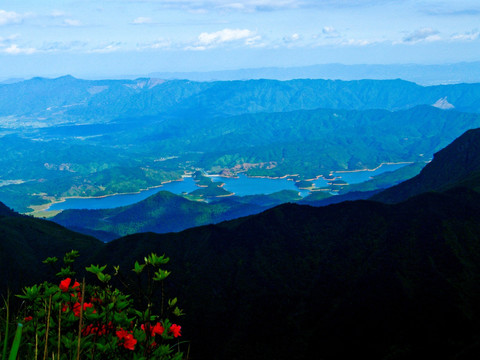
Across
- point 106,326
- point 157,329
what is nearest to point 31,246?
point 106,326

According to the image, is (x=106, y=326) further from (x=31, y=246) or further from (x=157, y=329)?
(x=31, y=246)

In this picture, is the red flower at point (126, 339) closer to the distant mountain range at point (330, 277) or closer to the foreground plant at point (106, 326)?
the foreground plant at point (106, 326)

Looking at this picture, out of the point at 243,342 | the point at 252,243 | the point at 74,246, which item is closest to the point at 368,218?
the point at 252,243

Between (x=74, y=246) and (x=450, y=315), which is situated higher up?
(x=74, y=246)

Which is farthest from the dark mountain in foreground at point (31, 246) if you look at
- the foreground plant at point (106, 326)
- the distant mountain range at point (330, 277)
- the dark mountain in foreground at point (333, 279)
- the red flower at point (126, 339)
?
the red flower at point (126, 339)

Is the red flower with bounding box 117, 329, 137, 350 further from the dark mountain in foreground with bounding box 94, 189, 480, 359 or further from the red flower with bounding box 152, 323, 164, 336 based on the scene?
the dark mountain in foreground with bounding box 94, 189, 480, 359

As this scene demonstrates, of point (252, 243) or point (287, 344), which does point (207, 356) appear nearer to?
point (287, 344)

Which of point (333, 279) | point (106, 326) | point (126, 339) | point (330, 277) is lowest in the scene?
point (333, 279)
